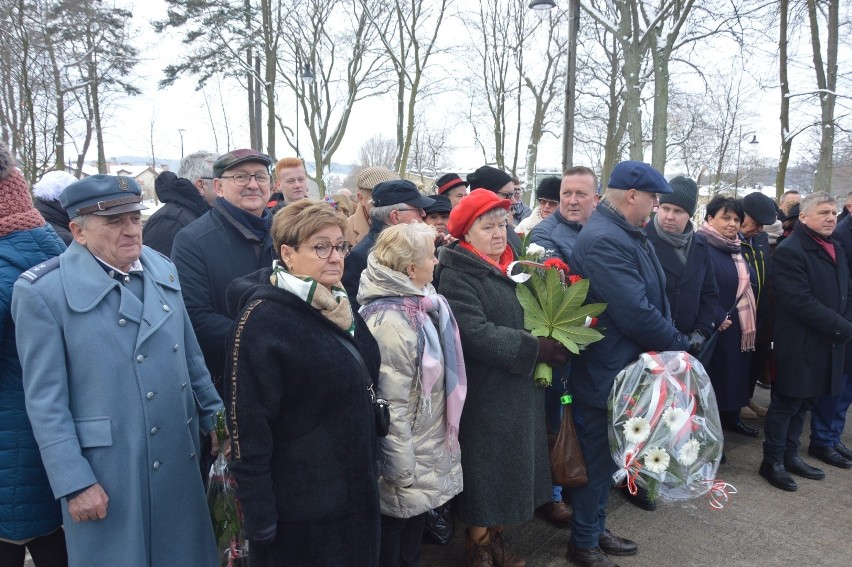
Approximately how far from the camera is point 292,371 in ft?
6.92

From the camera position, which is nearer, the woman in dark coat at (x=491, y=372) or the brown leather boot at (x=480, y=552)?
the woman in dark coat at (x=491, y=372)

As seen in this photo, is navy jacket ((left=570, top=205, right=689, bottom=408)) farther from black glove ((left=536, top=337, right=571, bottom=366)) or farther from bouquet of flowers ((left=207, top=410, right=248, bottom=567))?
bouquet of flowers ((left=207, top=410, right=248, bottom=567))

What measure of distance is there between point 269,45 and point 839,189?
40.4 m

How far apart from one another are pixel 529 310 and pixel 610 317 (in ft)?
1.54

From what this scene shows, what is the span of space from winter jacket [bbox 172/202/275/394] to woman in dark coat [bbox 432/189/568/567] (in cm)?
109

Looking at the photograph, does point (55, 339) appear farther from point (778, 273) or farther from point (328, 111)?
point (328, 111)

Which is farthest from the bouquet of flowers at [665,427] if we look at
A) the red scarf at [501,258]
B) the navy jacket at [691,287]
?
the navy jacket at [691,287]

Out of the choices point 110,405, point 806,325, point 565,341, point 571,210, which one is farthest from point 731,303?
point 110,405

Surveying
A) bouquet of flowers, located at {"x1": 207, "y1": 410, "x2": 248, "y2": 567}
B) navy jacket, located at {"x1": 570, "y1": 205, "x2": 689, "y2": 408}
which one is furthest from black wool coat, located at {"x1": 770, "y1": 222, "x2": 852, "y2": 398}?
bouquet of flowers, located at {"x1": 207, "y1": 410, "x2": 248, "y2": 567}

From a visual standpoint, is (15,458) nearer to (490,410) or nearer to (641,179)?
(490,410)

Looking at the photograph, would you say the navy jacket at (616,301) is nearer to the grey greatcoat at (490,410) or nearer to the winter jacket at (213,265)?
the grey greatcoat at (490,410)

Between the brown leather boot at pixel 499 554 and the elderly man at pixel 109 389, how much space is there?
1.58 m

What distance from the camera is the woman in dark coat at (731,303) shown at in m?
4.82

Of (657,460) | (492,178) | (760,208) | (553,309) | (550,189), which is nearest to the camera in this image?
(657,460)
